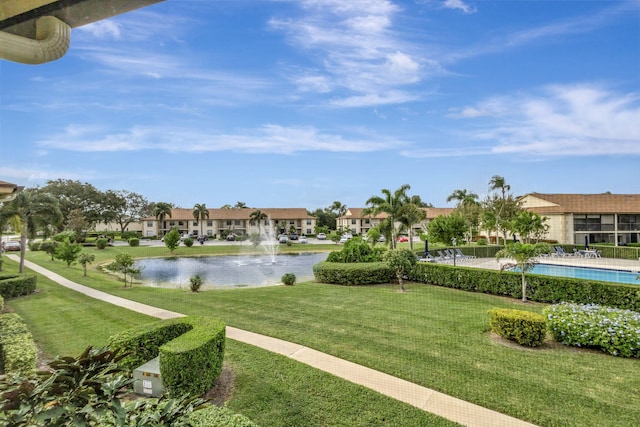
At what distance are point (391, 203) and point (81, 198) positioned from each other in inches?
1564

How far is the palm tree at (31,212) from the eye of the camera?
564 inches

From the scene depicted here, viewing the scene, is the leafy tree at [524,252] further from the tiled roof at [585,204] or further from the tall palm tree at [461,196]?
the tall palm tree at [461,196]

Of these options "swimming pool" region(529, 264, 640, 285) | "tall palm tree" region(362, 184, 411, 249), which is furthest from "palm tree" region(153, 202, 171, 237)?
"swimming pool" region(529, 264, 640, 285)

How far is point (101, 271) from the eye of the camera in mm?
19953

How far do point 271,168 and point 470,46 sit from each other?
911 cm

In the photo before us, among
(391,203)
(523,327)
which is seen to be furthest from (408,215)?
(523,327)

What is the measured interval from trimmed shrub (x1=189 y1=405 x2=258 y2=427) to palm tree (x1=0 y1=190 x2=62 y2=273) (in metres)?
16.2

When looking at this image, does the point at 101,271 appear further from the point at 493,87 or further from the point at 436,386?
the point at 493,87

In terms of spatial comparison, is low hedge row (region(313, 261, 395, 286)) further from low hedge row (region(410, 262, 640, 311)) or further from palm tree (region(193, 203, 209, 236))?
palm tree (region(193, 203, 209, 236))

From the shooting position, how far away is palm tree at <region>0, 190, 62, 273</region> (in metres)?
14.3

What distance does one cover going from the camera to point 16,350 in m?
4.89

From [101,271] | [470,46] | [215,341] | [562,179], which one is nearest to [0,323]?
[215,341]

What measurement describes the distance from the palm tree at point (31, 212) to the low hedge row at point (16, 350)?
10764 millimetres

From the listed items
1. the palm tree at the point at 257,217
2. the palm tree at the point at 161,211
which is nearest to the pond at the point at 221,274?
the palm tree at the point at 161,211
